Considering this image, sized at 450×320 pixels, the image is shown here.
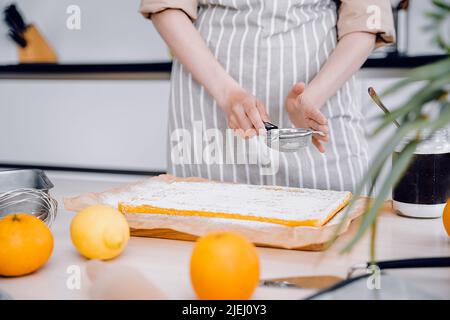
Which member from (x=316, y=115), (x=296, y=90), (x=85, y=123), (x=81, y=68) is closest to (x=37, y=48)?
(x=81, y=68)

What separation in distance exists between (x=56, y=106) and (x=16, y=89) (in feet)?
0.95

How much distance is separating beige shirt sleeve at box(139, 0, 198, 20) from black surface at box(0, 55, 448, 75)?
41.8 inches

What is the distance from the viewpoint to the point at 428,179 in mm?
896

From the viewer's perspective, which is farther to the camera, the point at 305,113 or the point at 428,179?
the point at 305,113

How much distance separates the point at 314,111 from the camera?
1.16 metres

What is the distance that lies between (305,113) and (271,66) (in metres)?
0.23

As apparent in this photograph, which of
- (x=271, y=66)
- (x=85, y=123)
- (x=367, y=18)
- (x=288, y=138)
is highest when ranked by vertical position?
(x=367, y=18)

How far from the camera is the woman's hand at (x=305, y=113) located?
3.79 feet

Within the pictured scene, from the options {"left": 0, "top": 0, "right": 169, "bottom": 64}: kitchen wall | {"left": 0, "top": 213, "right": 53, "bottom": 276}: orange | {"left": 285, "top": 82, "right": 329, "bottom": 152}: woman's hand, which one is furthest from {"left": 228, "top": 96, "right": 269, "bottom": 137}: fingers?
{"left": 0, "top": 0, "right": 169, "bottom": 64}: kitchen wall

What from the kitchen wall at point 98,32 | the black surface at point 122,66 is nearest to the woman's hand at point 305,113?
the black surface at point 122,66

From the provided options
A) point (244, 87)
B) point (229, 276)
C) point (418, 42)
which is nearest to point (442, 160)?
point (229, 276)

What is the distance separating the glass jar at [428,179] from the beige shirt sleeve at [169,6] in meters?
0.70

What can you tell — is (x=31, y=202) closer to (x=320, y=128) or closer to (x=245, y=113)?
(x=245, y=113)

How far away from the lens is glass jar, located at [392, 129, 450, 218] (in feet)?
2.93
